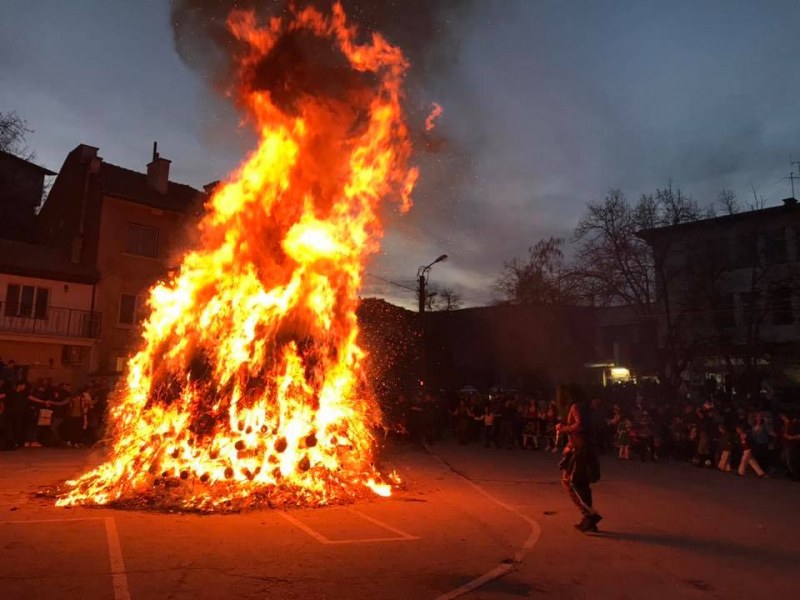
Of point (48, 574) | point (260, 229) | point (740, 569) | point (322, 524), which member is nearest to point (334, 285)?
point (260, 229)

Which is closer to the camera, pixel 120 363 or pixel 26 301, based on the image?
pixel 26 301

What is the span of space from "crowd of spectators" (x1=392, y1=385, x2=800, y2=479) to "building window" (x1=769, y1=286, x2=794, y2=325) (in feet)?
20.5

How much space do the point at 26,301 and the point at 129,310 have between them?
399 cm

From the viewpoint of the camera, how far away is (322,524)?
769 cm

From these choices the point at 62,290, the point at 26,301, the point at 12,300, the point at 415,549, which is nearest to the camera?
the point at 415,549

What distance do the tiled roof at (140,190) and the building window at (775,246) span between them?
93.2ft

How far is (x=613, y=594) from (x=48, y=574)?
193 inches

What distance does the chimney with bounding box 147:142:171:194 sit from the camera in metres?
30.1

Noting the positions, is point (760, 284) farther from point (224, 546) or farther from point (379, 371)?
point (224, 546)

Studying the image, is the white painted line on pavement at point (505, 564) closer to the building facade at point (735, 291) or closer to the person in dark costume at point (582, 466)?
the person in dark costume at point (582, 466)

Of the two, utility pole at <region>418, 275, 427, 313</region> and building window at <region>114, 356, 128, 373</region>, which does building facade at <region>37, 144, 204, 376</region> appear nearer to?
building window at <region>114, 356, 128, 373</region>

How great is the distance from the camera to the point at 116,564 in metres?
5.70

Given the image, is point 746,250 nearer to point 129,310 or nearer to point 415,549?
point 129,310

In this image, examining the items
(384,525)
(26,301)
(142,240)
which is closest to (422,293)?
(142,240)
